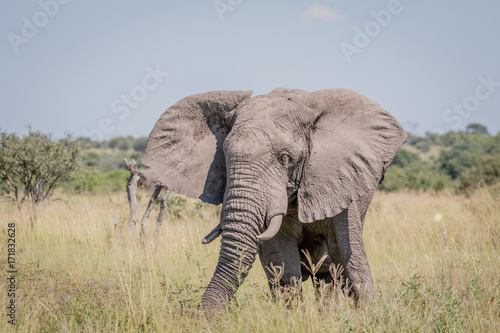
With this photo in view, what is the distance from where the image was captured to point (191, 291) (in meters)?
5.10

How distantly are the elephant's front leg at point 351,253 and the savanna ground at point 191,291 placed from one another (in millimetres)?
146

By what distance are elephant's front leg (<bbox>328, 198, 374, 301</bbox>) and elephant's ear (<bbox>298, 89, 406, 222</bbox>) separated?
0.93ft

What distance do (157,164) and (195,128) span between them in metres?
0.50

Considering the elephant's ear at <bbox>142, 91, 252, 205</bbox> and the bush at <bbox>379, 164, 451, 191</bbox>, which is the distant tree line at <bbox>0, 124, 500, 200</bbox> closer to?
the bush at <bbox>379, 164, 451, 191</bbox>

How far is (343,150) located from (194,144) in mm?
1359

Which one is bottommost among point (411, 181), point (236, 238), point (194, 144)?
point (236, 238)

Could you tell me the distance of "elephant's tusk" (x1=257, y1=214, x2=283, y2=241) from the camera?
3.73 metres

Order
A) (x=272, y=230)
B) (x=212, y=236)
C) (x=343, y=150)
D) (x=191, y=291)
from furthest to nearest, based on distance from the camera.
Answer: (x=191, y=291) → (x=343, y=150) → (x=212, y=236) → (x=272, y=230)

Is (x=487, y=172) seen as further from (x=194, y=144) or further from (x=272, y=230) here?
(x=272, y=230)

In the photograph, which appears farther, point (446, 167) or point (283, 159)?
point (446, 167)

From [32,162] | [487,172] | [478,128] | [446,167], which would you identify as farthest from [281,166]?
[478,128]

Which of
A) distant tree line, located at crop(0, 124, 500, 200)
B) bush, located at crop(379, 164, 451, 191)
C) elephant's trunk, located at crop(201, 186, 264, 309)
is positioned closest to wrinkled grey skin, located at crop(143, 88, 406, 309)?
elephant's trunk, located at crop(201, 186, 264, 309)

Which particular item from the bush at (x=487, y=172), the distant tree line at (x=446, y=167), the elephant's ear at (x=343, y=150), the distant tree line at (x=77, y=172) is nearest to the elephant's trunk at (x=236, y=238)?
the elephant's ear at (x=343, y=150)

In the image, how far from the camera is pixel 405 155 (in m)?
37.7
